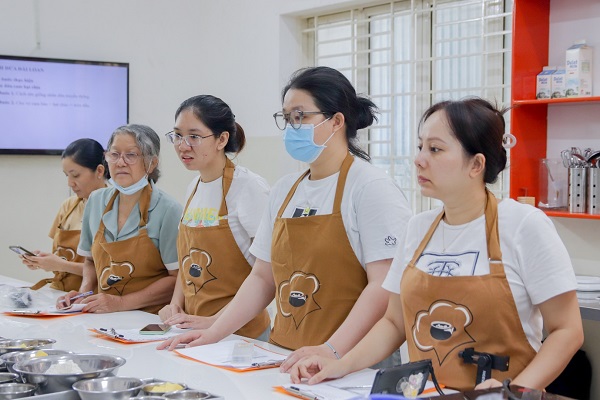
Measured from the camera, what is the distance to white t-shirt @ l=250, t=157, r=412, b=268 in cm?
216

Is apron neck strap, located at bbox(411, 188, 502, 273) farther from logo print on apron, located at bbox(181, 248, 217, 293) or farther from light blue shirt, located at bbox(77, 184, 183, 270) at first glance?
light blue shirt, located at bbox(77, 184, 183, 270)

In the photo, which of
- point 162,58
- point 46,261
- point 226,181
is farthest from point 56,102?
point 226,181

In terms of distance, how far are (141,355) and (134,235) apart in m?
0.90

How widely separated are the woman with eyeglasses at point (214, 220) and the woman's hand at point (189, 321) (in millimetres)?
119

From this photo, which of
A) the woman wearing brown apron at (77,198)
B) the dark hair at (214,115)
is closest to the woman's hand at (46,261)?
the woman wearing brown apron at (77,198)

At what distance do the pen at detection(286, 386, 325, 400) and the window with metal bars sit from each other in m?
2.61

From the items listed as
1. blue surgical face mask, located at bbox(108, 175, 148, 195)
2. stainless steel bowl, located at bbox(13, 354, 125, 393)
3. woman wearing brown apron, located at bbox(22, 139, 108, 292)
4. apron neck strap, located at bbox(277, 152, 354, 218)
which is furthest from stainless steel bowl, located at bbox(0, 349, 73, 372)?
woman wearing brown apron, located at bbox(22, 139, 108, 292)

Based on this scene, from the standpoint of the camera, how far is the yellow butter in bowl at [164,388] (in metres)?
1.73

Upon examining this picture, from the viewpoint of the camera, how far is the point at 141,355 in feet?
7.22

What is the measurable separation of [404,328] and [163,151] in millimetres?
3936

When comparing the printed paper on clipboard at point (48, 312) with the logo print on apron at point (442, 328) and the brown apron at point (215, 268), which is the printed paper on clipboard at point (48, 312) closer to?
the brown apron at point (215, 268)

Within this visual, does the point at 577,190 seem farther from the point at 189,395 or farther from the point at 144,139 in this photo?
the point at 189,395

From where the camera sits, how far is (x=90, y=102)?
5242mm

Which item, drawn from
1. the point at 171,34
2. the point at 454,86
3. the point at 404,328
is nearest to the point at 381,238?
the point at 404,328
